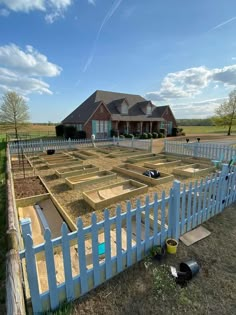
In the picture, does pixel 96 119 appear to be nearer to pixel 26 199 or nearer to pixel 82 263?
pixel 26 199

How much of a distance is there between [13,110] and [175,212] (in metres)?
28.5

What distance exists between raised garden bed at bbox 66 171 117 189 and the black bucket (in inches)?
175

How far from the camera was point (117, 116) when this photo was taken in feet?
86.7

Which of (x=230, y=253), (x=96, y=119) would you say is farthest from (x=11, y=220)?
(x=96, y=119)

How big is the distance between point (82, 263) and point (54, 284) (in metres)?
0.37

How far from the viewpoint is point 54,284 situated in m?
1.98

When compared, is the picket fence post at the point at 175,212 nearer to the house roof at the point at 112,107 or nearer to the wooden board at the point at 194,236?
the wooden board at the point at 194,236

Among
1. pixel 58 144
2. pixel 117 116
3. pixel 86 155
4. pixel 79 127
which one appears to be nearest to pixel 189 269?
pixel 86 155

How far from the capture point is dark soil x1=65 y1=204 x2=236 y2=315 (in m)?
2.06

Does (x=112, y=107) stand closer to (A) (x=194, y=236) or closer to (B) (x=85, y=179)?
(B) (x=85, y=179)

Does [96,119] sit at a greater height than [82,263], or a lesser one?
greater

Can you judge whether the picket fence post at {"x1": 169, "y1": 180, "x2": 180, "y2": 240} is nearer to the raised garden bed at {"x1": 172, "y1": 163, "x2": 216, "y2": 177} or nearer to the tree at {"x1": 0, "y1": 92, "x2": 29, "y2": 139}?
the raised garden bed at {"x1": 172, "y1": 163, "x2": 216, "y2": 177}

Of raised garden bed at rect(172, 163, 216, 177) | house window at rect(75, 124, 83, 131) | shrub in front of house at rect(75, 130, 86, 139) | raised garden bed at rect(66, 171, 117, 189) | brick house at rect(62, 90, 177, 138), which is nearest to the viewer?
raised garden bed at rect(66, 171, 117, 189)

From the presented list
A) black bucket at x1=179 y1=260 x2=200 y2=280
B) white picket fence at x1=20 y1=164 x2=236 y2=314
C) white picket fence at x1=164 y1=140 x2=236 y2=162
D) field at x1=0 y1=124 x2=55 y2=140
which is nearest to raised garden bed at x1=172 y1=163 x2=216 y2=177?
white picket fence at x1=164 y1=140 x2=236 y2=162
